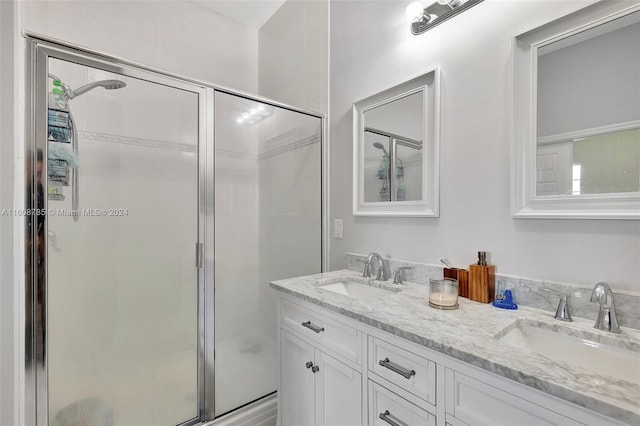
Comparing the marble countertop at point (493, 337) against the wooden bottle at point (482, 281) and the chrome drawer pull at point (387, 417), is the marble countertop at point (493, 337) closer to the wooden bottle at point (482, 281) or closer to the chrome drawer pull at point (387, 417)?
the wooden bottle at point (482, 281)

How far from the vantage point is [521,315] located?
0.94m

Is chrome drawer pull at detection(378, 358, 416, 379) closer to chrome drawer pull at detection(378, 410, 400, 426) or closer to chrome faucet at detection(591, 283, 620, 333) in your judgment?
chrome drawer pull at detection(378, 410, 400, 426)

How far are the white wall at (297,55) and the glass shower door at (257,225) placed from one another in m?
0.28

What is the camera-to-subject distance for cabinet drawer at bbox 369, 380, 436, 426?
80 centimetres

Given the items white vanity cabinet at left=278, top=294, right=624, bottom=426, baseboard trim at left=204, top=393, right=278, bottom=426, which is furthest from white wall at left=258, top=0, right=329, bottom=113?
baseboard trim at left=204, top=393, right=278, bottom=426

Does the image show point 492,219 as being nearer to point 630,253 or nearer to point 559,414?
point 630,253

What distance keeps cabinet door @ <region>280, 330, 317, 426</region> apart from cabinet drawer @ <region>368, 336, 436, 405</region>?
1.14 feet

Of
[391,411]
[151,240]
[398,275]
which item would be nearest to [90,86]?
[151,240]

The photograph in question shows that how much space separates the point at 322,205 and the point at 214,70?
1.43 m

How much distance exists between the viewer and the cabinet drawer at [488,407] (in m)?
0.60

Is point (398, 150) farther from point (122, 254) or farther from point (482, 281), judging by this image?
point (122, 254)

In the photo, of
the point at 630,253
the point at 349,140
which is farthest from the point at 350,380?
the point at 349,140

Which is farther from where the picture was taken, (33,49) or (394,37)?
(394,37)

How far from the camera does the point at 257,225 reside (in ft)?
6.86
